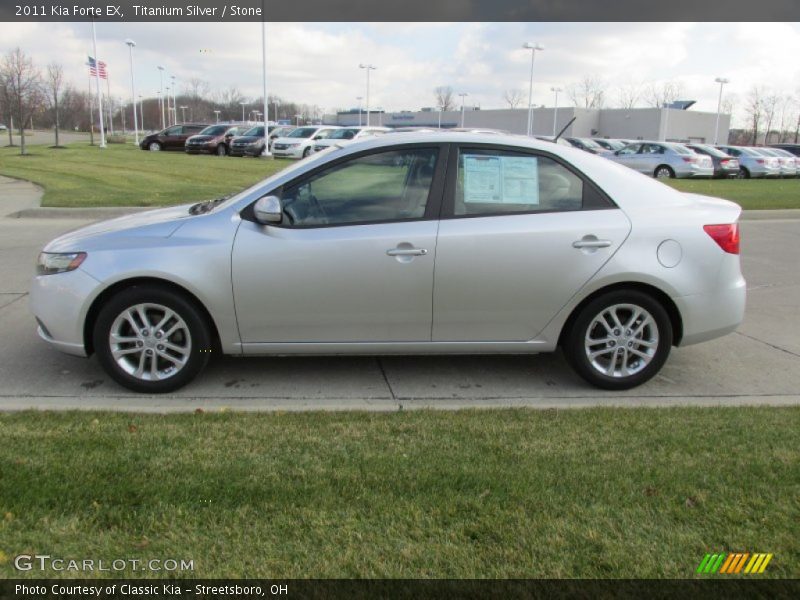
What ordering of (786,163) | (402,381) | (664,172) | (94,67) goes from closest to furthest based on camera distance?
(402,381) → (664,172) → (786,163) → (94,67)

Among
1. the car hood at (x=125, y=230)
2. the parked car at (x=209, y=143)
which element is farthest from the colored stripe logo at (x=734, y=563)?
the parked car at (x=209, y=143)

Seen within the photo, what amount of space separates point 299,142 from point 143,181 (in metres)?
13.3

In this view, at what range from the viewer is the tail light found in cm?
445

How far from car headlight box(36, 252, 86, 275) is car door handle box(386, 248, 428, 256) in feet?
6.42

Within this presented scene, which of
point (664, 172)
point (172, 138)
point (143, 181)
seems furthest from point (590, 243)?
point (172, 138)

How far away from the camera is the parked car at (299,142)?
98.9 feet

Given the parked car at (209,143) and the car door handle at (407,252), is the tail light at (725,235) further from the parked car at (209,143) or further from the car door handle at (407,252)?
the parked car at (209,143)

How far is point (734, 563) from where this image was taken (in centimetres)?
257

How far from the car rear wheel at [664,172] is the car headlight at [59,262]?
26328 millimetres

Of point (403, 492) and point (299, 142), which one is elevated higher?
point (299, 142)

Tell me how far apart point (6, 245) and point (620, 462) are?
29.5 feet

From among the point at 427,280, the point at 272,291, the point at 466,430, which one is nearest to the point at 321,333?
the point at 272,291

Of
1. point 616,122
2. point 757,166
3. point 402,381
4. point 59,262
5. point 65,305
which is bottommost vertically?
point 402,381

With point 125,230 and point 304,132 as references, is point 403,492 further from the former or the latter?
point 304,132
